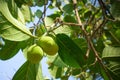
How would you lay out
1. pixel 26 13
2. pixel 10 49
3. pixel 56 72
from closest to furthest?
pixel 10 49 → pixel 26 13 → pixel 56 72

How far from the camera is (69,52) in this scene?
4.64ft

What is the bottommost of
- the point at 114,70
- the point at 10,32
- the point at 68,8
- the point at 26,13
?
the point at 114,70

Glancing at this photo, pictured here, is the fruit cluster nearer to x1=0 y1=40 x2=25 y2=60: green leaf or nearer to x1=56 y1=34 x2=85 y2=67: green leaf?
x1=56 y1=34 x2=85 y2=67: green leaf

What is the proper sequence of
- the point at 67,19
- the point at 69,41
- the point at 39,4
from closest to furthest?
the point at 69,41
the point at 67,19
the point at 39,4

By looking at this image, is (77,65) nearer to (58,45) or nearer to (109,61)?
(58,45)

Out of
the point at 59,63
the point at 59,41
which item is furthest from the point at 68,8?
the point at 59,41

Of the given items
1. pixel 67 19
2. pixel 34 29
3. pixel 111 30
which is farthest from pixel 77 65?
pixel 111 30

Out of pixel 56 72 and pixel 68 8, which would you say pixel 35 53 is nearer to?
pixel 56 72

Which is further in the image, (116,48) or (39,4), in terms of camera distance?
(39,4)

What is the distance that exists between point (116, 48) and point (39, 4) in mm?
896

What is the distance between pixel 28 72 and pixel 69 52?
0.98 ft

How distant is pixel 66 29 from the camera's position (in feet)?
5.70

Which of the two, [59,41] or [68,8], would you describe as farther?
[68,8]

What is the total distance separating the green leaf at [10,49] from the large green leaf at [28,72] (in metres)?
0.09
